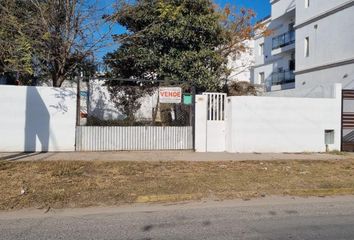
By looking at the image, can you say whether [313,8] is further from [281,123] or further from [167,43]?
[281,123]

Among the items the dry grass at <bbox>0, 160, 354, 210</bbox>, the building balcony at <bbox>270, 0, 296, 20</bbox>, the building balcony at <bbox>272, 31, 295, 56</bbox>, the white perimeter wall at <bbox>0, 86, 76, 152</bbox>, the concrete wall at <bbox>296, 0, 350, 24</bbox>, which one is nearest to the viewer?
the dry grass at <bbox>0, 160, 354, 210</bbox>

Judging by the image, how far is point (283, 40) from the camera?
34312 mm

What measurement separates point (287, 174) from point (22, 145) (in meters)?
8.69

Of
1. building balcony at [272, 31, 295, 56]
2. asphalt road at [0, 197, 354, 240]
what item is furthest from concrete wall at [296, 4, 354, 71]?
asphalt road at [0, 197, 354, 240]

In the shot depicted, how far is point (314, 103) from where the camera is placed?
15.2 meters

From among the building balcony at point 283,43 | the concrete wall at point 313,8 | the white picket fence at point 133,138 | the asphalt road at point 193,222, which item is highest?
the concrete wall at point 313,8

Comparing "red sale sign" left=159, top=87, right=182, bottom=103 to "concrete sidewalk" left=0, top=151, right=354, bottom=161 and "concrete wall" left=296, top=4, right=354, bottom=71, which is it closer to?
"concrete sidewalk" left=0, top=151, right=354, bottom=161

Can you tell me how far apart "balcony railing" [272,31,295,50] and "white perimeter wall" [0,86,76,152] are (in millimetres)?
24381

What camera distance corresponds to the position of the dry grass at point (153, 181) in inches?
306

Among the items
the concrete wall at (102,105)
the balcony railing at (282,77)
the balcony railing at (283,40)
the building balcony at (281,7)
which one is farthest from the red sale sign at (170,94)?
the balcony railing at (283,40)

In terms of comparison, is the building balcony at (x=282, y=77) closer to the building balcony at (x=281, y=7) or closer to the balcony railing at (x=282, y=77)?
the balcony railing at (x=282, y=77)

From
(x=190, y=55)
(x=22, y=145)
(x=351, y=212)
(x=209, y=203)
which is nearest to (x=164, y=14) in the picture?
(x=190, y=55)

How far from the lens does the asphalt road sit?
18.6 ft

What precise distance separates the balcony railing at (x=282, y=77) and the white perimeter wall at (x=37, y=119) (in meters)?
23.3
